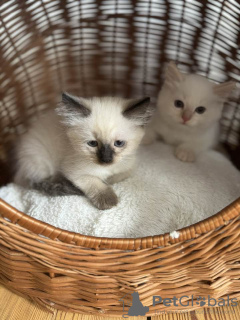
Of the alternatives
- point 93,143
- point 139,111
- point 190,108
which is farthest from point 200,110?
point 93,143

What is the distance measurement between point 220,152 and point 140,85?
2.19ft

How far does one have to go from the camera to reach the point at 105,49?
6.69ft

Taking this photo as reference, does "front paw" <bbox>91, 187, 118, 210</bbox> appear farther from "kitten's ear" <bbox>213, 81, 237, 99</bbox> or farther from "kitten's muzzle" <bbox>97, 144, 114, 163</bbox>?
"kitten's ear" <bbox>213, 81, 237, 99</bbox>

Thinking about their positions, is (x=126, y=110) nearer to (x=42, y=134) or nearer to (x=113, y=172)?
(x=113, y=172)

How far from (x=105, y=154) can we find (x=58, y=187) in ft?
1.20

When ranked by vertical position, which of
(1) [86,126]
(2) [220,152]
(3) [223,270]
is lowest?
(2) [220,152]

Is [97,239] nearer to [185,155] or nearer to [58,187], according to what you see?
[58,187]

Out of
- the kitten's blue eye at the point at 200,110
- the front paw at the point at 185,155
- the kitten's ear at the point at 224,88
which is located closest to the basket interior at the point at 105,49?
the kitten's ear at the point at 224,88

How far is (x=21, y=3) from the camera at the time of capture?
1668mm

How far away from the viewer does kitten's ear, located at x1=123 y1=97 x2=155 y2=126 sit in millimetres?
1261

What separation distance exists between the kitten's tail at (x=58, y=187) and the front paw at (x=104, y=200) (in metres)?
0.09

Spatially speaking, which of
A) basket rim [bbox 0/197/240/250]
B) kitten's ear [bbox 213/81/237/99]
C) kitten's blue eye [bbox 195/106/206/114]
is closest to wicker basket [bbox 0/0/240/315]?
basket rim [bbox 0/197/240/250]

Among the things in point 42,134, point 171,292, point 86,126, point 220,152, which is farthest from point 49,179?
point 220,152

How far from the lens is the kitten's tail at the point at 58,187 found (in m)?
1.52
